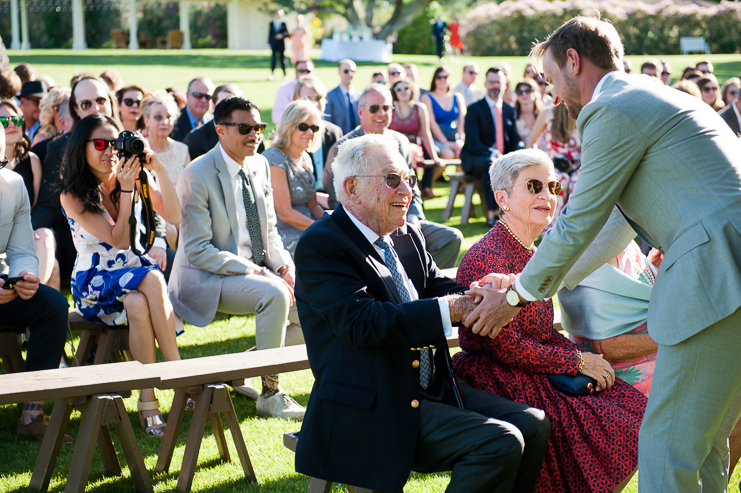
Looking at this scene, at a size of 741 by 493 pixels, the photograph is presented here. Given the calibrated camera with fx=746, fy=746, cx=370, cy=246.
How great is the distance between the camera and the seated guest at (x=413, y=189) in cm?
655

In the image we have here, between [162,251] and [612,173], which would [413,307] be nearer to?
[612,173]

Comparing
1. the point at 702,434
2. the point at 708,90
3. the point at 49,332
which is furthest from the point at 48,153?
the point at 708,90

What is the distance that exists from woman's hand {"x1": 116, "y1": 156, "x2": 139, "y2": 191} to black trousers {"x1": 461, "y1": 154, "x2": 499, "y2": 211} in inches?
248

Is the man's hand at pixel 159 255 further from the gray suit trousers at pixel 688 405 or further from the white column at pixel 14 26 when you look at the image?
the white column at pixel 14 26

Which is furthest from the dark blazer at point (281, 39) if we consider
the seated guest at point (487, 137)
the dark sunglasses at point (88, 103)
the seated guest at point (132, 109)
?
the dark sunglasses at point (88, 103)

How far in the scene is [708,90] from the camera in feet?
36.0

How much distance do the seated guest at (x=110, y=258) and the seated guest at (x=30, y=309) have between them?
0.84 feet

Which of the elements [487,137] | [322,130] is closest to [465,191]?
[487,137]

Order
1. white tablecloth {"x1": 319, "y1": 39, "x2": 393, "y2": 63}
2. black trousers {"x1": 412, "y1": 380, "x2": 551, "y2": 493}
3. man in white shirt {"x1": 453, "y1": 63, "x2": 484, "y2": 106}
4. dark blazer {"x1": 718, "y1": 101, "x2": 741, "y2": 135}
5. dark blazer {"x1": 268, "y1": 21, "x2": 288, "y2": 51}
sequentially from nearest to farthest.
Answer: black trousers {"x1": 412, "y1": 380, "x2": 551, "y2": 493} < dark blazer {"x1": 718, "y1": 101, "x2": 741, "y2": 135} < man in white shirt {"x1": 453, "y1": 63, "x2": 484, "y2": 106} < dark blazer {"x1": 268, "y1": 21, "x2": 288, "y2": 51} < white tablecloth {"x1": 319, "y1": 39, "x2": 393, "y2": 63}

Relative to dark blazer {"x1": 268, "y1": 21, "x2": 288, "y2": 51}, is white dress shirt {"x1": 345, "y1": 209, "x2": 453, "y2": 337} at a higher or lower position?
lower

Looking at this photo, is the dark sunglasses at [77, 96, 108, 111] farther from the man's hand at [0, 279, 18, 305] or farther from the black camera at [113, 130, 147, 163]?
the man's hand at [0, 279, 18, 305]

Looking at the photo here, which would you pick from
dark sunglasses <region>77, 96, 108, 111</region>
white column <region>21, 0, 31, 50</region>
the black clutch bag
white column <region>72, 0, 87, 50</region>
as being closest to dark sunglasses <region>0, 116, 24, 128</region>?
dark sunglasses <region>77, 96, 108, 111</region>

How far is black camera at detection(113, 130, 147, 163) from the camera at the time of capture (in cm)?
434

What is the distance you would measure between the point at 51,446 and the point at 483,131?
7.76m
